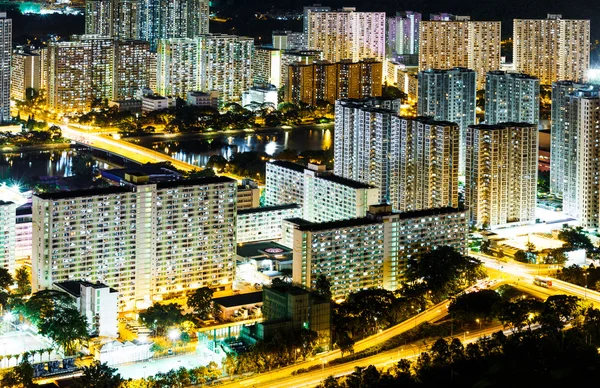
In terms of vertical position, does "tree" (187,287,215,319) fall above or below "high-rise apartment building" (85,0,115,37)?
below

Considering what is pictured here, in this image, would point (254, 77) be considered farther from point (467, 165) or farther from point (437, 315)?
point (437, 315)

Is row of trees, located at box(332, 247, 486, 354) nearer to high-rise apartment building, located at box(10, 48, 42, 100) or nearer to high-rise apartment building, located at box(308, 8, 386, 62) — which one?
high-rise apartment building, located at box(10, 48, 42, 100)

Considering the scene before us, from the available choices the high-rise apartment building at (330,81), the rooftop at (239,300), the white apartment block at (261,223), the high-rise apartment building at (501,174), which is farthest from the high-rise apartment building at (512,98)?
the rooftop at (239,300)

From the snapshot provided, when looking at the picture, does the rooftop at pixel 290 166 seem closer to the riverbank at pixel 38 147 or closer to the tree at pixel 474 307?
the tree at pixel 474 307

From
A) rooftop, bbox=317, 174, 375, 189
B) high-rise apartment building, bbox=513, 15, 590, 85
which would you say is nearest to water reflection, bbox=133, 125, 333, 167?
high-rise apartment building, bbox=513, 15, 590, 85

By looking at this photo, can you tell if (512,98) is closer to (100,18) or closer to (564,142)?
(564,142)
